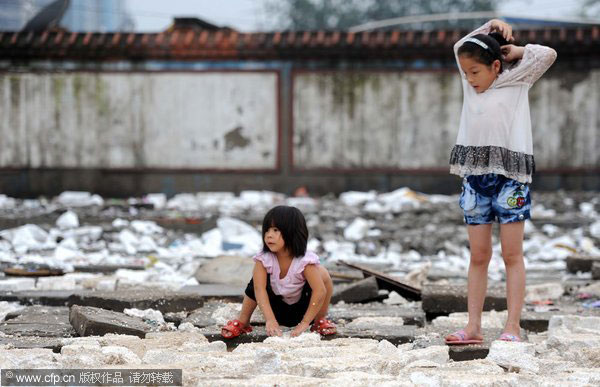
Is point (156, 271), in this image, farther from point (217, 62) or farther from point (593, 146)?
point (593, 146)

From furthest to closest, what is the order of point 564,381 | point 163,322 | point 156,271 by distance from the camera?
point 156,271 → point 163,322 → point 564,381

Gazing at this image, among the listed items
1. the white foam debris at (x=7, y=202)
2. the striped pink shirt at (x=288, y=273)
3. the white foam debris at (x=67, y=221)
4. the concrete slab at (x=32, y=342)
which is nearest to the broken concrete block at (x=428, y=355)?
the striped pink shirt at (x=288, y=273)

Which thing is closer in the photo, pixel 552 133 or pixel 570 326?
pixel 570 326

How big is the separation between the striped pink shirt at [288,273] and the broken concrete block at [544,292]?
2305 millimetres

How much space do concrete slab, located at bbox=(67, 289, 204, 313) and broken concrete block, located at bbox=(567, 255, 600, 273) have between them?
381 centimetres

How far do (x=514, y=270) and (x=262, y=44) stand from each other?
10.6 meters

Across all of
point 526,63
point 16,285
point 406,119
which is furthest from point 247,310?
point 406,119

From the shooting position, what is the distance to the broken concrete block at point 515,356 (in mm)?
3516

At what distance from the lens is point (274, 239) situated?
14.2 feet

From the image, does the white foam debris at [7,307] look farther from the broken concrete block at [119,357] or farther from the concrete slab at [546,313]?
the concrete slab at [546,313]

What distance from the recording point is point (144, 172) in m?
14.6

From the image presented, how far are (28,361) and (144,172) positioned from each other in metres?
11.5

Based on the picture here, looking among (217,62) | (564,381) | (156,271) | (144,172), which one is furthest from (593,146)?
(564,381)

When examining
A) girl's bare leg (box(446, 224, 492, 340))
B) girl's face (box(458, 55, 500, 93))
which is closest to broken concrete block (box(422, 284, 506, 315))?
girl's bare leg (box(446, 224, 492, 340))
